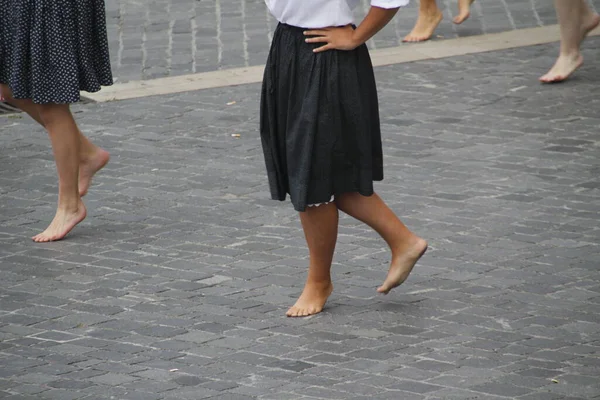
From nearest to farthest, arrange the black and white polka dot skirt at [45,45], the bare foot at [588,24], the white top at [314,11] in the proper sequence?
the white top at [314,11] < the black and white polka dot skirt at [45,45] < the bare foot at [588,24]

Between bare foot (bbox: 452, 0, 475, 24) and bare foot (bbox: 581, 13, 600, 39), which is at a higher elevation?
bare foot (bbox: 581, 13, 600, 39)

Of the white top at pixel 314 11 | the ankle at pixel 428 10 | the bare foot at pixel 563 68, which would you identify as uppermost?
the white top at pixel 314 11

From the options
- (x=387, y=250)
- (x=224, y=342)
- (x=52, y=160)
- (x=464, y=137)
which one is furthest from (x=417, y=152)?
(x=224, y=342)

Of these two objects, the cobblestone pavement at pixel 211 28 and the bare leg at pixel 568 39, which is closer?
the bare leg at pixel 568 39

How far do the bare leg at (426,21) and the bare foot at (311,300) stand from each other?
16.6ft

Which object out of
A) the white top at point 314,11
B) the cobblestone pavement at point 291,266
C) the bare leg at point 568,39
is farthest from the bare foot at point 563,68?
the white top at point 314,11

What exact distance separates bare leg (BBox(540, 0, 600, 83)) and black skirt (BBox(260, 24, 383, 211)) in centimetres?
410

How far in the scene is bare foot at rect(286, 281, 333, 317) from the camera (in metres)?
5.37

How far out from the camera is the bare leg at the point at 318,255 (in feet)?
17.1

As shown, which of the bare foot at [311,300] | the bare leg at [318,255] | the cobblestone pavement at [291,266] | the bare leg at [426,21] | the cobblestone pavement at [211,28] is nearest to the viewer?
the cobblestone pavement at [291,266]

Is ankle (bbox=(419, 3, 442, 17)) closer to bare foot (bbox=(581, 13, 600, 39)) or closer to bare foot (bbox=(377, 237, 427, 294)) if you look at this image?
bare foot (bbox=(581, 13, 600, 39))

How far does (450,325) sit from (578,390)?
2.54ft

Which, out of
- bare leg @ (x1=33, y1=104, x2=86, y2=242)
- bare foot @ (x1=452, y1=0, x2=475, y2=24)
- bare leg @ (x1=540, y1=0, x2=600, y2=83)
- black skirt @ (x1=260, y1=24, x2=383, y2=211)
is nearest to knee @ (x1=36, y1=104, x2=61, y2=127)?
bare leg @ (x1=33, y1=104, x2=86, y2=242)

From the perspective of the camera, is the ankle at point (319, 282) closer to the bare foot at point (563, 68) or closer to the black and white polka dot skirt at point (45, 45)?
the black and white polka dot skirt at point (45, 45)
